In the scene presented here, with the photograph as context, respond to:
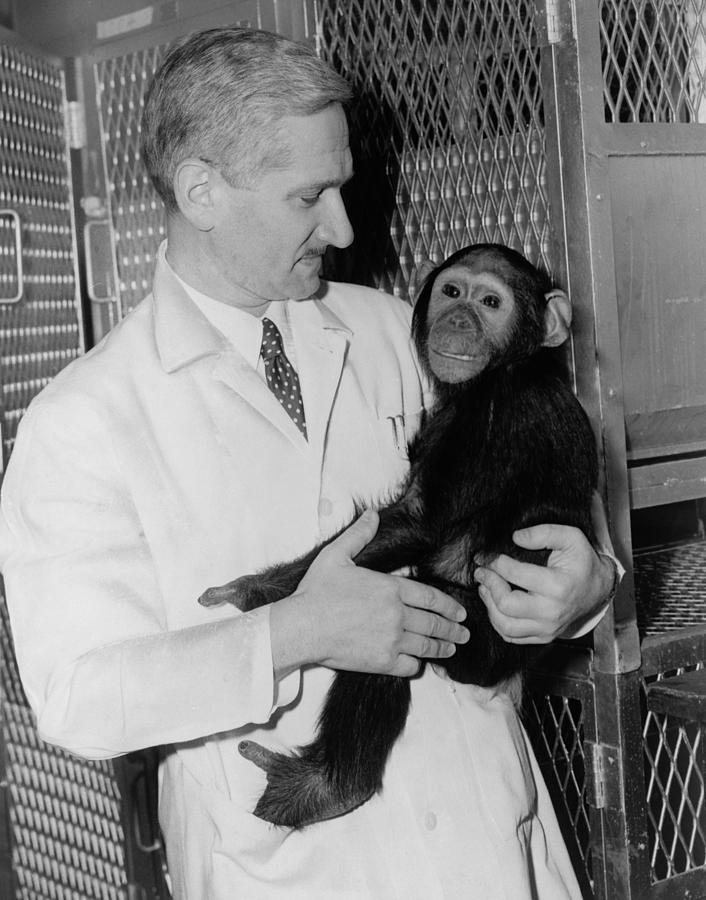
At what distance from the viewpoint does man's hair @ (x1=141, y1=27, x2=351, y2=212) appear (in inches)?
56.6

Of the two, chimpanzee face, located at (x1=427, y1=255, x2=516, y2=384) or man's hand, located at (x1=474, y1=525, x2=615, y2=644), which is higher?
chimpanzee face, located at (x1=427, y1=255, x2=516, y2=384)

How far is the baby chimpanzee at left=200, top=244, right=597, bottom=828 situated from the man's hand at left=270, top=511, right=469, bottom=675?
174mm

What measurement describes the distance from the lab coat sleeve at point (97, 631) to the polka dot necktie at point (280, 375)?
29 cm

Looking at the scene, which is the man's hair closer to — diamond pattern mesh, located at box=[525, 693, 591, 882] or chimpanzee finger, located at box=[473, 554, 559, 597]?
chimpanzee finger, located at box=[473, 554, 559, 597]

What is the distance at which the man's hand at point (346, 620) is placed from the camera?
1.30 metres

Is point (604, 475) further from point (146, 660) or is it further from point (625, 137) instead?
point (146, 660)

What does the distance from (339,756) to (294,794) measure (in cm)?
8

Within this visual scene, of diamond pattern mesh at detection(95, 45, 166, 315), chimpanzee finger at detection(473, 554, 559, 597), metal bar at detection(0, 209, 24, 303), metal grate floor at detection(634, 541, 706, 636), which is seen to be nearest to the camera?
chimpanzee finger at detection(473, 554, 559, 597)

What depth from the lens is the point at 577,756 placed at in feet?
7.70

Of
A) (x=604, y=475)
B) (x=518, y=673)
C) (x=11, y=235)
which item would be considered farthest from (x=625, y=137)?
(x=11, y=235)

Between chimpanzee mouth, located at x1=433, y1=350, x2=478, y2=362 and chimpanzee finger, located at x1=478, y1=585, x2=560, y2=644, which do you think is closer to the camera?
chimpanzee finger, located at x1=478, y1=585, x2=560, y2=644

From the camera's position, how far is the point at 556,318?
1795mm

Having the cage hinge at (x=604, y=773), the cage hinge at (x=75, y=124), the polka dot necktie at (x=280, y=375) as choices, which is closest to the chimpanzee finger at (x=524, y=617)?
the polka dot necktie at (x=280, y=375)

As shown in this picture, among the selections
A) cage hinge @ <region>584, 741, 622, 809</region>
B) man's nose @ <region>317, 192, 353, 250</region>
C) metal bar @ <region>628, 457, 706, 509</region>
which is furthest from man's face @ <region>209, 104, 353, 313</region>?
cage hinge @ <region>584, 741, 622, 809</region>
